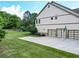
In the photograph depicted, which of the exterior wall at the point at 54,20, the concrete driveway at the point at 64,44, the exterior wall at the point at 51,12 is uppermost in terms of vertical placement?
the exterior wall at the point at 51,12

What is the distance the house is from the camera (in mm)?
19938

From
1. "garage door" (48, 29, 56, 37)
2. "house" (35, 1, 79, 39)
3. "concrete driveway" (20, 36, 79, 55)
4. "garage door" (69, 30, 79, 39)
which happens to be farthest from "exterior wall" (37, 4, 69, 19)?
"concrete driveway" (20, 36, 79, 55)

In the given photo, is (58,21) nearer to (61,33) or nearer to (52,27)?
(52,27)

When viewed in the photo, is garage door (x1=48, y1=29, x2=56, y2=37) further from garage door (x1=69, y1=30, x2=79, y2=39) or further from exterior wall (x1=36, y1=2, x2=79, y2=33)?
garage door (x1=69, y1=30, x2=79, y2=39)

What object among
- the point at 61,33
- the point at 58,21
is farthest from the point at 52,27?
the point at 61,33

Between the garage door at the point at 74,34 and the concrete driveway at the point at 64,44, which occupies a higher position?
the garage door at the point at 74,34

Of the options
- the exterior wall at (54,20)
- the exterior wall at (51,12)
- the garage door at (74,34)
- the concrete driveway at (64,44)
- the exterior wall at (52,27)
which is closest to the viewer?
the concrete driveway at (64,44)

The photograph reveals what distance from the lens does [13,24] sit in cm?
2889

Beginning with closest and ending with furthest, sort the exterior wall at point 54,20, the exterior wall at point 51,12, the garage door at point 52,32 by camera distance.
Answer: the exterior wall at point 54,20 → the exterior wall at point 51,12 → the garage door at point 52,32

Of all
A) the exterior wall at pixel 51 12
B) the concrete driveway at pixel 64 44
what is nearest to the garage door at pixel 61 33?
the exterior wall at pixel 51 12

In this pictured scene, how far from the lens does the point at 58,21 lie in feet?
73.2

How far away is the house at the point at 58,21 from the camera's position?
1994 centimetres

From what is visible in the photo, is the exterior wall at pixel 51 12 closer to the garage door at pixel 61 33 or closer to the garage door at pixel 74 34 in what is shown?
the garage door at pixel 61 33

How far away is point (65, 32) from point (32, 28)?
6.92 metres
